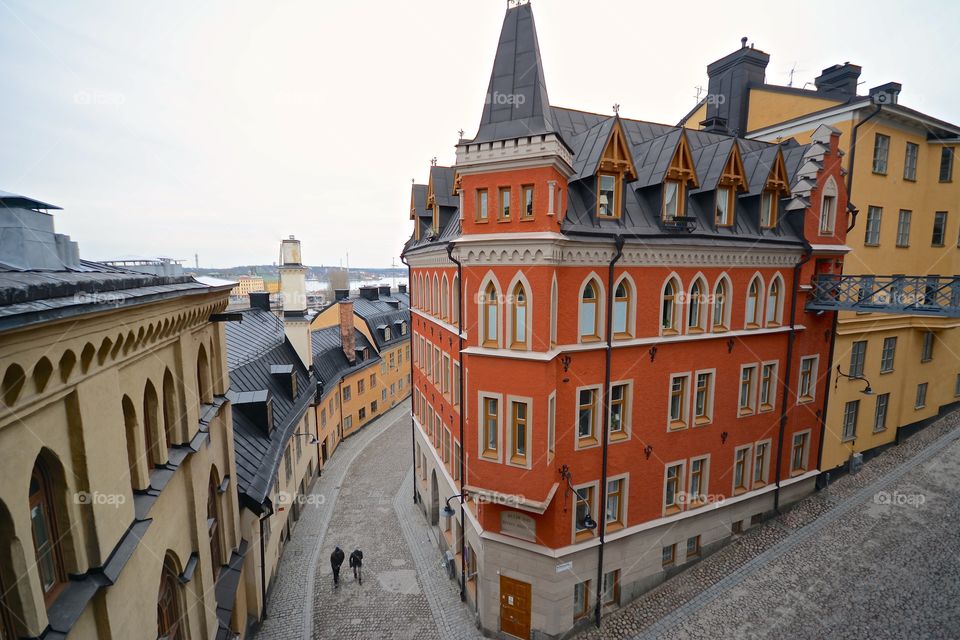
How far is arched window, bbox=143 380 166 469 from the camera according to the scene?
7.96 meters

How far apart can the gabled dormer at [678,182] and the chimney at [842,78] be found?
44.1 feet

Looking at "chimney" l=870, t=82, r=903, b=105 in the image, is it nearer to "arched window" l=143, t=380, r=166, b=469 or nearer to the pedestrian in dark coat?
"arched window" l=143, t=380, r=166, b=469

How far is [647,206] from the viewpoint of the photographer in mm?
15531

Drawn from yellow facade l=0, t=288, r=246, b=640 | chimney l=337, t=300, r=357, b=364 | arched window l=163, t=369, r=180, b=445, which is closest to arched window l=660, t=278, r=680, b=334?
yellow facade l=0, t=288, r=246, b=640

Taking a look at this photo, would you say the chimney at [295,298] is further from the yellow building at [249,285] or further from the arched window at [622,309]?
the yellow building at [249,285]

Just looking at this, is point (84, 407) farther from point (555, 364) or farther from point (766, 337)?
point (766, 337)

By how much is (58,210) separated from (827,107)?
28024 mm

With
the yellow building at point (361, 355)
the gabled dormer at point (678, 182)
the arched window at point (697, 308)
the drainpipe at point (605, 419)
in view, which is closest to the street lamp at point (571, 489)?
the drainpipe at point (605, 419)

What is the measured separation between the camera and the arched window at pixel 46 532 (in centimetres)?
516

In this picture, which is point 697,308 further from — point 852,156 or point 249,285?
point 249,285

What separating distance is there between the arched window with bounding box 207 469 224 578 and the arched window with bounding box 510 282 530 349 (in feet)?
30.6

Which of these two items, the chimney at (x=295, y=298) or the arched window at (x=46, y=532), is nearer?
the arched window at (x=46, y=532)

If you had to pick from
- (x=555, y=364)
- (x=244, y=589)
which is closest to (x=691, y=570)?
(x=555, y=364)

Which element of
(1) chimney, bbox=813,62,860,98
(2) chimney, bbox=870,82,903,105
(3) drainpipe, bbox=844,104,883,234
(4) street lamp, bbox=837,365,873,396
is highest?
(1) chimney, bbox=813,62,860,98
